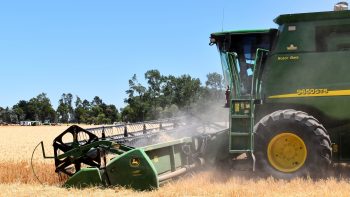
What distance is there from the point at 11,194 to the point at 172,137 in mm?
4102

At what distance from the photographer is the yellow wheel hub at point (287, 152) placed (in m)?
6.56

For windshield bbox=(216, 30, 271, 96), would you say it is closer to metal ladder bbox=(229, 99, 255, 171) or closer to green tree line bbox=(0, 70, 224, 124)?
metal ladder bbox=(229, 99, 255, 171)

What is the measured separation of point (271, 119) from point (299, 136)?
1.59ft

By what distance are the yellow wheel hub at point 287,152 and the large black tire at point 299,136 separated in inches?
0.9

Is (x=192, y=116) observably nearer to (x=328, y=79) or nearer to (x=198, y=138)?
(x=198, y=138)

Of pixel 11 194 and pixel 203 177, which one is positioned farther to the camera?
pixel 203 177

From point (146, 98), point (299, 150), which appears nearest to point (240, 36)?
point (299, 150)

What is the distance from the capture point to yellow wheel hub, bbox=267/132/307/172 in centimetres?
656

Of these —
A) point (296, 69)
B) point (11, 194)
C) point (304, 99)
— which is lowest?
point (11, 194)

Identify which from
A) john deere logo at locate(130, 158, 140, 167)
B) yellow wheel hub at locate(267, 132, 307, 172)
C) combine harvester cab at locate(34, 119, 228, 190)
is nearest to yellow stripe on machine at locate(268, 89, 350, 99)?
yellow wheel hub at locate(267, 132, 307, 172)

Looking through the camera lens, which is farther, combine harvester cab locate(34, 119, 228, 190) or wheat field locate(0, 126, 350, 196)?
combine harvester cab locate(34, 119, 228, 190)

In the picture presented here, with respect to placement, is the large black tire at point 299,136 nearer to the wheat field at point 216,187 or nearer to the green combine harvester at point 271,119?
the green combine harvester at point 271,119

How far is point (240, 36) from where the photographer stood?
7.40m

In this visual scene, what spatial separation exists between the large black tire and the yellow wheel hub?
0.02 meters
